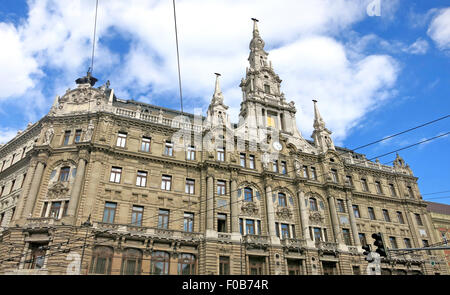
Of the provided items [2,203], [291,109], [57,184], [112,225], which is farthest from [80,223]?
[291,109]

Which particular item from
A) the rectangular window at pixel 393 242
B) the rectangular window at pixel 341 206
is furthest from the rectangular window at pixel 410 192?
the rectangular window at pixel 341 206

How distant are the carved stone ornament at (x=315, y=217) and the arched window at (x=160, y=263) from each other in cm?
1748

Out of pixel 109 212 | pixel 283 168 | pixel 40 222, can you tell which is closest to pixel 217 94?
pixel 283 168

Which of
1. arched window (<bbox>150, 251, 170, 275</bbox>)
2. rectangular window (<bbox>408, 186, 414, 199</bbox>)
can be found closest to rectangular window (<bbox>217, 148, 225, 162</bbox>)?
arched window (<bbox>150, 251, 170, 275</bbox>)

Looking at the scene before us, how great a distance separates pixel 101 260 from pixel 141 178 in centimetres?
885

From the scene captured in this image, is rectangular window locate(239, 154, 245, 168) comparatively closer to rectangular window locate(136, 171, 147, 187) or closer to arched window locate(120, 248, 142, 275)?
rectangular window locate(136, 171, 147, 187)

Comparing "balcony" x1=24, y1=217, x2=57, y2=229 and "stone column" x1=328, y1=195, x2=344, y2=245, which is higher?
"stone column" x1=328, y1=195, x2=344, y2=245

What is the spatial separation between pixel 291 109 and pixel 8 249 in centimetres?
3598

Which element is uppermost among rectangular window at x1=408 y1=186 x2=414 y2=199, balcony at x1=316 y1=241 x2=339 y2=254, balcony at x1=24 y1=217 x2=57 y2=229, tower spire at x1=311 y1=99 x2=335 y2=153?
tower spire at x1=311 y1=99 x2=335 y2=153

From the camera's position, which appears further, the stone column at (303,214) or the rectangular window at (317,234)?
the rectangular window at (317,234)

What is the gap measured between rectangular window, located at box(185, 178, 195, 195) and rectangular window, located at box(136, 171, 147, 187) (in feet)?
14.4

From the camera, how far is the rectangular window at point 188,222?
32.9 meters

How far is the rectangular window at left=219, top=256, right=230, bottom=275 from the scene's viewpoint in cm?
3144

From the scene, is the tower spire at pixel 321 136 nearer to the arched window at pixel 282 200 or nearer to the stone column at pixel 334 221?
the stone column at pixel 334 221
